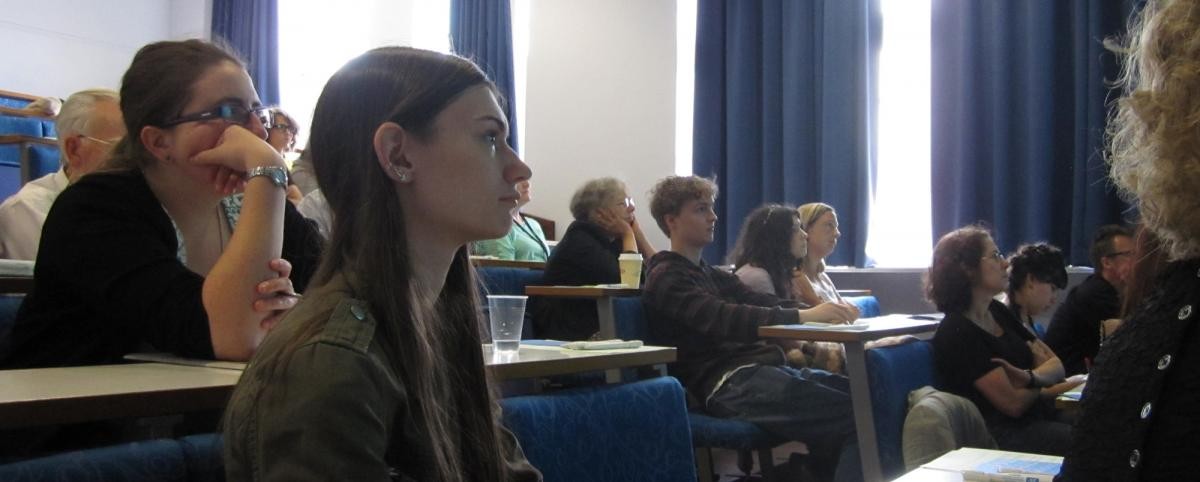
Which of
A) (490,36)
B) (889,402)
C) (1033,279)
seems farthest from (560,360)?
(490,36)

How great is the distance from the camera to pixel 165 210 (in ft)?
5.01

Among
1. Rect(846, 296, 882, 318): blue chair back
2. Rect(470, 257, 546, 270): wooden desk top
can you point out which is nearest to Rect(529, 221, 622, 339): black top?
Rect(470, 257, 546, 270): wooden desk top

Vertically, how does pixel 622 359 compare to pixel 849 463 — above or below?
above

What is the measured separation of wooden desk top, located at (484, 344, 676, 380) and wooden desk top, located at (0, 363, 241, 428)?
413 millimetres

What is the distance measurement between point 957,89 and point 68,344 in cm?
453

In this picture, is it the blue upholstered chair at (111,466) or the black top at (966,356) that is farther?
the black top at (966,356)

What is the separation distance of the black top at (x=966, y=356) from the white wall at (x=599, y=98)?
3186mm

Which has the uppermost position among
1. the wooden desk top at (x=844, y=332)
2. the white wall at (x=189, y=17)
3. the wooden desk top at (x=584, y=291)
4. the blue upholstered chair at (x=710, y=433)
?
the white wall at (x=189, y=17)

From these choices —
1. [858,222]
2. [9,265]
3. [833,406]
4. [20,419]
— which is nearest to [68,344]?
[9,265]

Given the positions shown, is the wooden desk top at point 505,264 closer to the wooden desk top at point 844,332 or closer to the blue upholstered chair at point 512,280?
the blue upholstered chair at point 512,280

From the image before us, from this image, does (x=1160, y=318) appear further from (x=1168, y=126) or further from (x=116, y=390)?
(x=116, y=390)

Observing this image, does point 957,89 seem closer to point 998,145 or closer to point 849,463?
point 998,145

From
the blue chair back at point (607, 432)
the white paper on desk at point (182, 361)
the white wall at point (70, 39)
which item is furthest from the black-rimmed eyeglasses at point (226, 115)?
the white wall at point (70, 39)

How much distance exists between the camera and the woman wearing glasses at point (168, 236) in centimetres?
137
